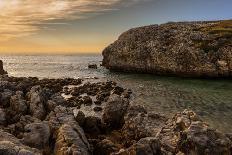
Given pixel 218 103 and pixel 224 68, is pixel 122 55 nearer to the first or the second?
pixel 224 68

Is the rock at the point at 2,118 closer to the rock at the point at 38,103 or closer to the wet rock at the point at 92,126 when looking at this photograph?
the rock at the point at 38,103

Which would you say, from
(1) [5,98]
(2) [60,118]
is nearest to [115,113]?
(2) [60,118]

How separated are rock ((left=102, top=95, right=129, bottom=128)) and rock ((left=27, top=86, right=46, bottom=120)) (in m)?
7.01

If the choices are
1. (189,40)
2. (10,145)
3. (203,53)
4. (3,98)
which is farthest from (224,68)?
(10,145)

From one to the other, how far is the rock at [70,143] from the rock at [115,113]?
13.6m

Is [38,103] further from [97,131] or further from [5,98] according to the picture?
[97,131]

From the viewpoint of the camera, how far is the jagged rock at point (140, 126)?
31406mm

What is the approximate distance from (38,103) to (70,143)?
18984 millimetres

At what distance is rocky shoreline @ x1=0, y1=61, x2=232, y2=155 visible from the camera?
22.8 m

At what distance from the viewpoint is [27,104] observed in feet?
140

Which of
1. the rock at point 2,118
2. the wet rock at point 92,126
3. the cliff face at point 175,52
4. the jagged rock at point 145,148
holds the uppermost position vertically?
the cliff face at point 175,52

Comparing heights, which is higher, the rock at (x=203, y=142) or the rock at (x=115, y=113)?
the rock at (x=203, y=142)

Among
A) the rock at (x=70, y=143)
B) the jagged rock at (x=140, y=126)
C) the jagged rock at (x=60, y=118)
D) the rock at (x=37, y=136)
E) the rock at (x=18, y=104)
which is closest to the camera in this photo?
the rock at (x=70, y=143)

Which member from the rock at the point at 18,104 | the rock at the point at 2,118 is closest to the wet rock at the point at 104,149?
the rock at the point at 2,118
